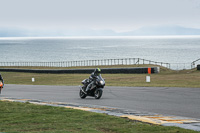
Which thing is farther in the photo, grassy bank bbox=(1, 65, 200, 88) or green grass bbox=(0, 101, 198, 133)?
grassy bank bbox=(1, 65, 200, 88)

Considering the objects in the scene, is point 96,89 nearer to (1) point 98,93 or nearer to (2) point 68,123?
(1) point 98,93

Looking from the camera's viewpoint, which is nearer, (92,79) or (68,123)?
(68,123)

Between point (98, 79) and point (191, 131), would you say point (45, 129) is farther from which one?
point (98, 79)

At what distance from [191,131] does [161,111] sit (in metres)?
4.30

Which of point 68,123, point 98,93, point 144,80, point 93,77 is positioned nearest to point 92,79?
point 93,77

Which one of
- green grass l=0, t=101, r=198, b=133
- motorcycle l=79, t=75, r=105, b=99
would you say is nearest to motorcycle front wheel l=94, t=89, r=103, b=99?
motorcycle l=79, t=75, r=105, b=99

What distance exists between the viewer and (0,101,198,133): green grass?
26.5 feet

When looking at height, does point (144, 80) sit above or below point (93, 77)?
above

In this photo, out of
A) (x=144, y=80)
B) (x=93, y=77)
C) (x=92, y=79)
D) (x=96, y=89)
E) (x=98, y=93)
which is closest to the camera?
(x=93, y=77)

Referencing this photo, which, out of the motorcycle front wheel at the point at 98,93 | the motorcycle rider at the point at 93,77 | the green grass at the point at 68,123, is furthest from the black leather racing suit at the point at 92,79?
the green grass at the point at 68,123

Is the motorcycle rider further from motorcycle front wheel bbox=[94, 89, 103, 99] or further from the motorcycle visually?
motorcycle front wheel bbox=[94, 89, 103, 99]

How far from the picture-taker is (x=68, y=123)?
9.16 metres

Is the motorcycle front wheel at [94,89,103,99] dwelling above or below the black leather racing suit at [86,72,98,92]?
below

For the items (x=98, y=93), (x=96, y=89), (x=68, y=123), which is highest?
(x=96, y=89)
